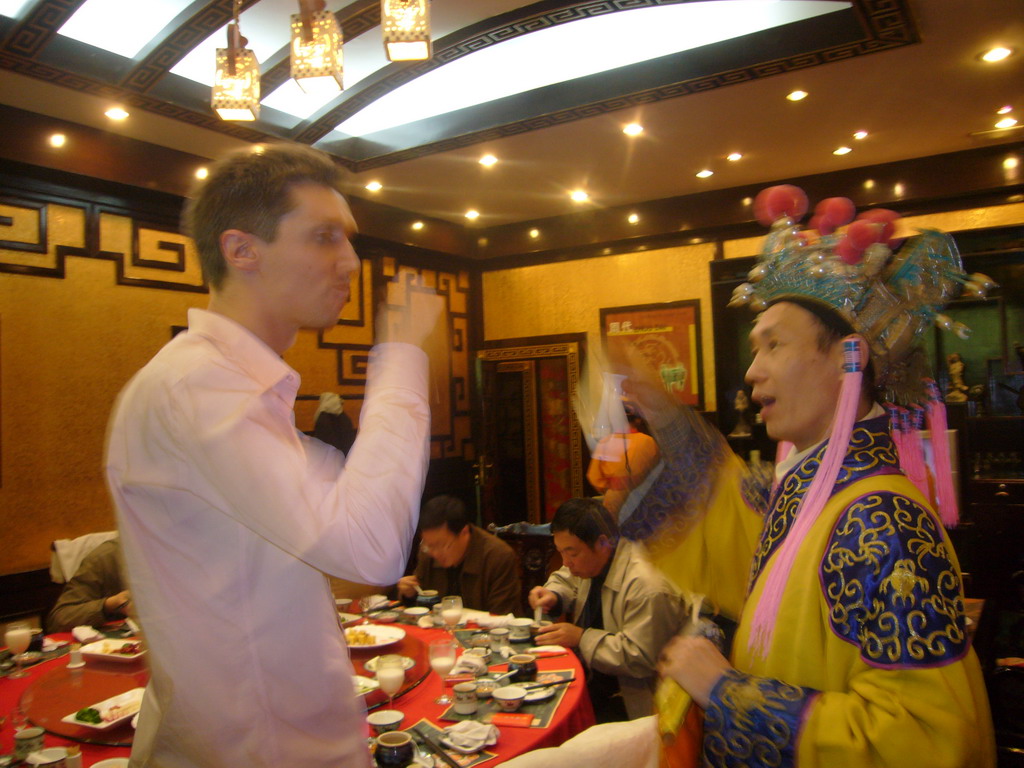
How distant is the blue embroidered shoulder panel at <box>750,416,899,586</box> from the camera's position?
122cm

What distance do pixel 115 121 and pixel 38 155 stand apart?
46 cm

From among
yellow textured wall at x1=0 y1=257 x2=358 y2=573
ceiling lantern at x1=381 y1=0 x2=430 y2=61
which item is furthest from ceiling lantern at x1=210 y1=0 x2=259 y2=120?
yellow textured wall at x1=0 y1=257 x2=358 y2=573

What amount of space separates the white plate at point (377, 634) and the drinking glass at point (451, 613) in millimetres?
164

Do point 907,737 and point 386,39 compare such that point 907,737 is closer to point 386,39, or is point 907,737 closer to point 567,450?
point 386,39

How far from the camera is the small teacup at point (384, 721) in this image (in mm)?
1848

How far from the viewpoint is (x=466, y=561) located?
3.42m

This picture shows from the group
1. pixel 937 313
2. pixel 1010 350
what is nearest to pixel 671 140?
pixel 1010 350

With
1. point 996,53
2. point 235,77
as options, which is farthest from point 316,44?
point 996,53

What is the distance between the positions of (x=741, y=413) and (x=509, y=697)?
4.30m

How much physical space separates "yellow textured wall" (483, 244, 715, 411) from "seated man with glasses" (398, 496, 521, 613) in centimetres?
278

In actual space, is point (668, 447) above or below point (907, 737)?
above

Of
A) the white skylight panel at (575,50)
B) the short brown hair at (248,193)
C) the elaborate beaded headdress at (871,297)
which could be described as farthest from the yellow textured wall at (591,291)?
the short brown hair at (248,193)

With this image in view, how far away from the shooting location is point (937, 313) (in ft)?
4.42

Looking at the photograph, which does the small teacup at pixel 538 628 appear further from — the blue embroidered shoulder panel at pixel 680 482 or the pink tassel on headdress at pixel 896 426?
the pink tassel on headdress at pixel 896 426
